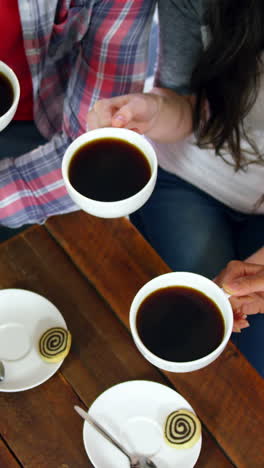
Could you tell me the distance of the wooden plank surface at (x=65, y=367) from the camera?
2.86 feet

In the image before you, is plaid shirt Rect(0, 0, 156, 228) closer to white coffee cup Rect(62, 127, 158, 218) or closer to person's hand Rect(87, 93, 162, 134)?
person's hand Rect(87, 93, 162, 134)

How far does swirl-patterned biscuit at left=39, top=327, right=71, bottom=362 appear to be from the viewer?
905 millimetres

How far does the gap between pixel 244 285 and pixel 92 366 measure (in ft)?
0.96

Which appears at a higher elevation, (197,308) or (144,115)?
(144,115)

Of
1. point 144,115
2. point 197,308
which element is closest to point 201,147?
point 144,115

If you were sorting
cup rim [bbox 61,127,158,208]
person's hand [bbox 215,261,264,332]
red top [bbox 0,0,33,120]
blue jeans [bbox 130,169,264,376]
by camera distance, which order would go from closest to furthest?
cup rim [bbox 61,127,158,208] → person's hand [bbox 215,261,264,332] → red top [bbox 0,0,33,120] → blue jeans [bbox 130,169,264,376]

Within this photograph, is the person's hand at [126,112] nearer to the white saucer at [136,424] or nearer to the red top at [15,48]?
the red top at [15,48]

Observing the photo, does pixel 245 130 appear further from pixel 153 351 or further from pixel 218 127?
pixel 153 351

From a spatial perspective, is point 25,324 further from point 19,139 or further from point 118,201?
point 19,139

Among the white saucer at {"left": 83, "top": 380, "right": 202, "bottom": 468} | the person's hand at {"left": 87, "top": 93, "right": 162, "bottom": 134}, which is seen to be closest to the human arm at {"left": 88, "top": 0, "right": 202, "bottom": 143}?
the person's hand at {"left": 87, "top": 93, "right": 162, "bottom": 134}

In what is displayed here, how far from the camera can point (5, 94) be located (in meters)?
0.86

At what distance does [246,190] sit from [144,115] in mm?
329

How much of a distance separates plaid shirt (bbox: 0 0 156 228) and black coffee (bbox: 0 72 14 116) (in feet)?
0.51

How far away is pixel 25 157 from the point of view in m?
1.16
